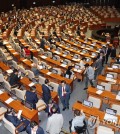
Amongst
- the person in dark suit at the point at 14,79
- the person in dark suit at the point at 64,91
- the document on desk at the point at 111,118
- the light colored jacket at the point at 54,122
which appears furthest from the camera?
the person in dark suit at the point at 14,79

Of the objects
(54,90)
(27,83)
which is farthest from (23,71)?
(54,90)

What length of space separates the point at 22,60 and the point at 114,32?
1357 cm

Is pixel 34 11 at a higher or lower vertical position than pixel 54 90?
higher

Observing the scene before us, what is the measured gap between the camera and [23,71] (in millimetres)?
12320

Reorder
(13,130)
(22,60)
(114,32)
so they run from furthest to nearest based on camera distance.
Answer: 1. (114,32)
2. (22,60)
3. (13,130)

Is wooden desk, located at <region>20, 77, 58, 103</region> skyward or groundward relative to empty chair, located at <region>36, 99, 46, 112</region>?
skyward

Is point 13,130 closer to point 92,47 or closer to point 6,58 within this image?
point 6,58

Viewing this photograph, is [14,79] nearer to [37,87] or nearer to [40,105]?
[37,87]

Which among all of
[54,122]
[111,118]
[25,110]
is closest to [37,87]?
[25,110]

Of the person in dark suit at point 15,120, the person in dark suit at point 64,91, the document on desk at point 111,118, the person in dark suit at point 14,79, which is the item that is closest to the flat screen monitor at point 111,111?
the document on desk at point 111,118

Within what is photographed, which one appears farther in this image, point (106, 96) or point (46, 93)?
point (106, 96)

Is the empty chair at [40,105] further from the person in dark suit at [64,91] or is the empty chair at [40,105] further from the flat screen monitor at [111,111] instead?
the flat screen monitor at [111,111]

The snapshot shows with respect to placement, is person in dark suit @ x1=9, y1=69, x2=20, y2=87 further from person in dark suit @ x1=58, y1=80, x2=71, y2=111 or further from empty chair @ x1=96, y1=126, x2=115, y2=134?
empty chair @ x1=96, y1=126, x2=115, y2=134

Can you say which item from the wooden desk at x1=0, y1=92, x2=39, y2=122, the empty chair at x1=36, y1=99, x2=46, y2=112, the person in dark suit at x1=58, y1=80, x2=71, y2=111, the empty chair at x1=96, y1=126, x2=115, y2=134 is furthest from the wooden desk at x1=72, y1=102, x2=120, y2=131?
the wooden desk at x1=0, y1=92, x2=39, y2=122
